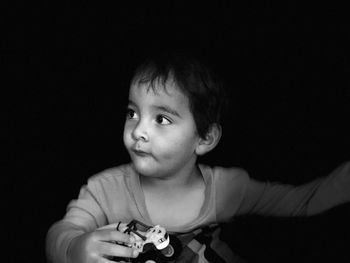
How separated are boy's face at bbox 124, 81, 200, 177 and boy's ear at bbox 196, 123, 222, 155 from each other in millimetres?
58

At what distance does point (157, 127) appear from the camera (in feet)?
3.52

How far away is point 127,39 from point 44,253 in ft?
1.75

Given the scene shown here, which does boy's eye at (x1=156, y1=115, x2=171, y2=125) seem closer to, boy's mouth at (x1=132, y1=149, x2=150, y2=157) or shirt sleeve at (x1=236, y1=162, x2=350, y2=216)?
boy's mouth at (x1=132, y1=149, x2=150, y2=157)

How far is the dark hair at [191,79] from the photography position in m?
1.07

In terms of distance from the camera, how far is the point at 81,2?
3.75ft

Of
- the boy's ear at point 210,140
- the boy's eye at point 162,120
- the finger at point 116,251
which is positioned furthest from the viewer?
the boy's ear at point 210,140

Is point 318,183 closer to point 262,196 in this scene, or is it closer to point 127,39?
point 262,196

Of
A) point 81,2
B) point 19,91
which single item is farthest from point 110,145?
point 81,2

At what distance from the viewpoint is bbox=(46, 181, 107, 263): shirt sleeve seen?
3.51ft

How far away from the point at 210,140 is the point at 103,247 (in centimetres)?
36

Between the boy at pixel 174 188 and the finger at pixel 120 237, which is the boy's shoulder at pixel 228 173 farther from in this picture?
the finger at pixel 120 237

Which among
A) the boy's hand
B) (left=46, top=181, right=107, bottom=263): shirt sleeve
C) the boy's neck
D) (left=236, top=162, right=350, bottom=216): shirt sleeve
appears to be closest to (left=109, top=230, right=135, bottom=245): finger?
the boy's hand

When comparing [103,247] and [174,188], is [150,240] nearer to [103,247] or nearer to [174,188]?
[103,247]

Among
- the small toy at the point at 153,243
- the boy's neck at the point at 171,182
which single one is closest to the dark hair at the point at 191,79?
the boy's neck at the point at 171,182
